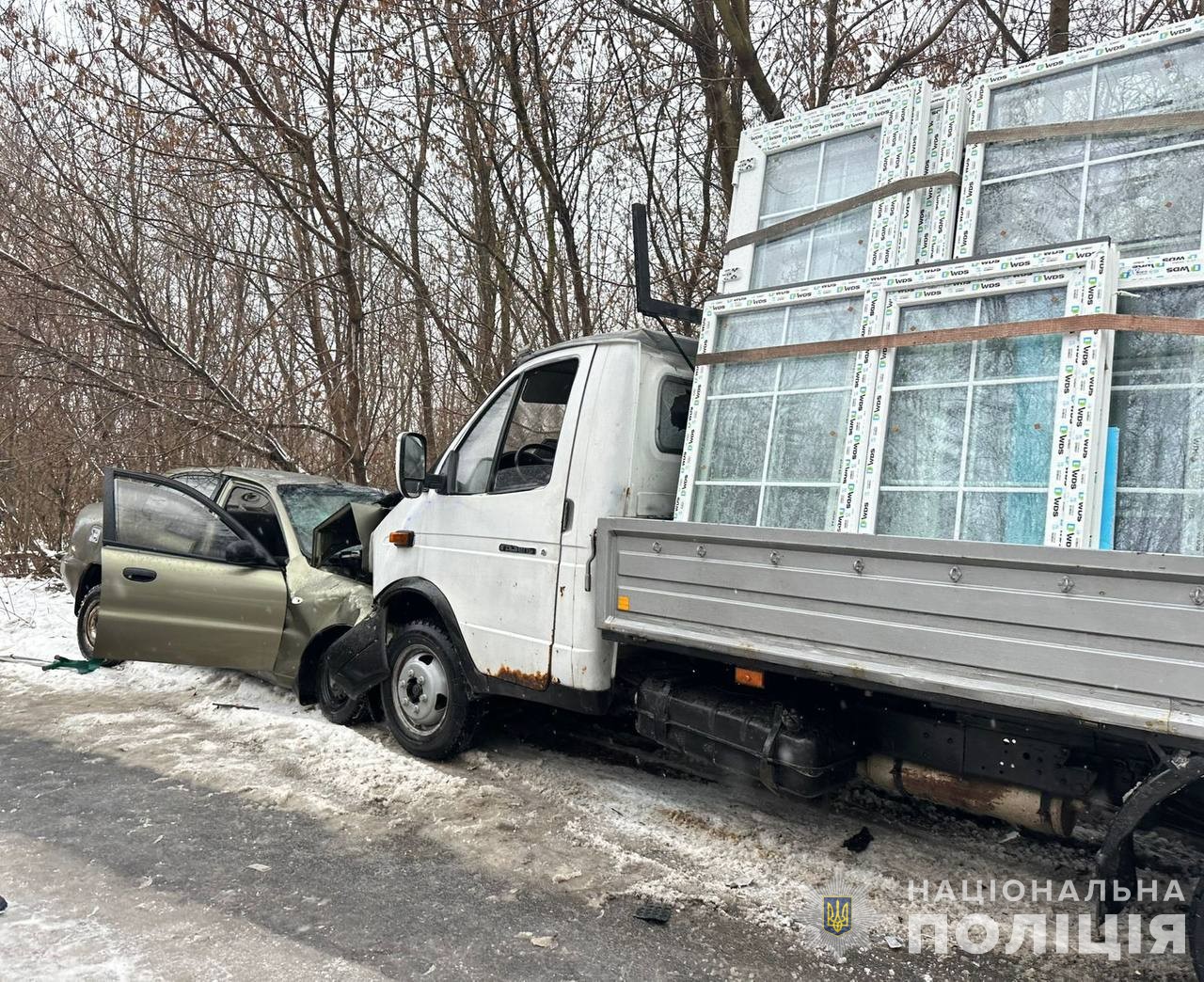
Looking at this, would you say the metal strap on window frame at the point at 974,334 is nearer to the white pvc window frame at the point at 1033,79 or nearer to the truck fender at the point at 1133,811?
the white pvc window frame at the point at 1033,79

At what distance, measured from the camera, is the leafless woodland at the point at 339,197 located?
8344 millimetres

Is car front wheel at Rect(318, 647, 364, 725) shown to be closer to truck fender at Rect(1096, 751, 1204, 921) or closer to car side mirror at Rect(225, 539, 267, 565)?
car side mirror at Rect(225, 539, 267, 565)

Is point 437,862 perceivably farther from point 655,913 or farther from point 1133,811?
point 1133,811

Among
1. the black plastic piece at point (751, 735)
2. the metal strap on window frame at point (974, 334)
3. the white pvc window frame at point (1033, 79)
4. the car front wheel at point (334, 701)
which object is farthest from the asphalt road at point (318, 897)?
the white pvc window frame at point (1033, 79)

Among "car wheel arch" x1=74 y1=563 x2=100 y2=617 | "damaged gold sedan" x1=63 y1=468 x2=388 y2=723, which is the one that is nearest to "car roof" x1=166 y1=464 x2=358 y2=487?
"damaged gold sedan" x1=63 y1=468 x2=388 y2=723

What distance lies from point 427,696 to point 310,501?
234 centimetres

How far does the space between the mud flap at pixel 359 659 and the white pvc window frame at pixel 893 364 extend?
7.40 ft

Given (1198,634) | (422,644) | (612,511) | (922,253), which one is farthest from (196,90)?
(1198,634)

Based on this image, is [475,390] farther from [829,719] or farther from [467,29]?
[829,719]

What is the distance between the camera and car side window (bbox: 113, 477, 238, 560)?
5879 mm

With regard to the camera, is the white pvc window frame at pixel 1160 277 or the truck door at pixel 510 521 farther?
the truck door at pixel 510 521

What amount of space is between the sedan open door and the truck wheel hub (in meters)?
1.19

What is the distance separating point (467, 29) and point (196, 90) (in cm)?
311

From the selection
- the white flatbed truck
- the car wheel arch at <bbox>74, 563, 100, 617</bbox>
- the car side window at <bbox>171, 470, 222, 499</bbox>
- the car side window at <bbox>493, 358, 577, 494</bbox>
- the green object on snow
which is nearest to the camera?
the white flatbed truck
